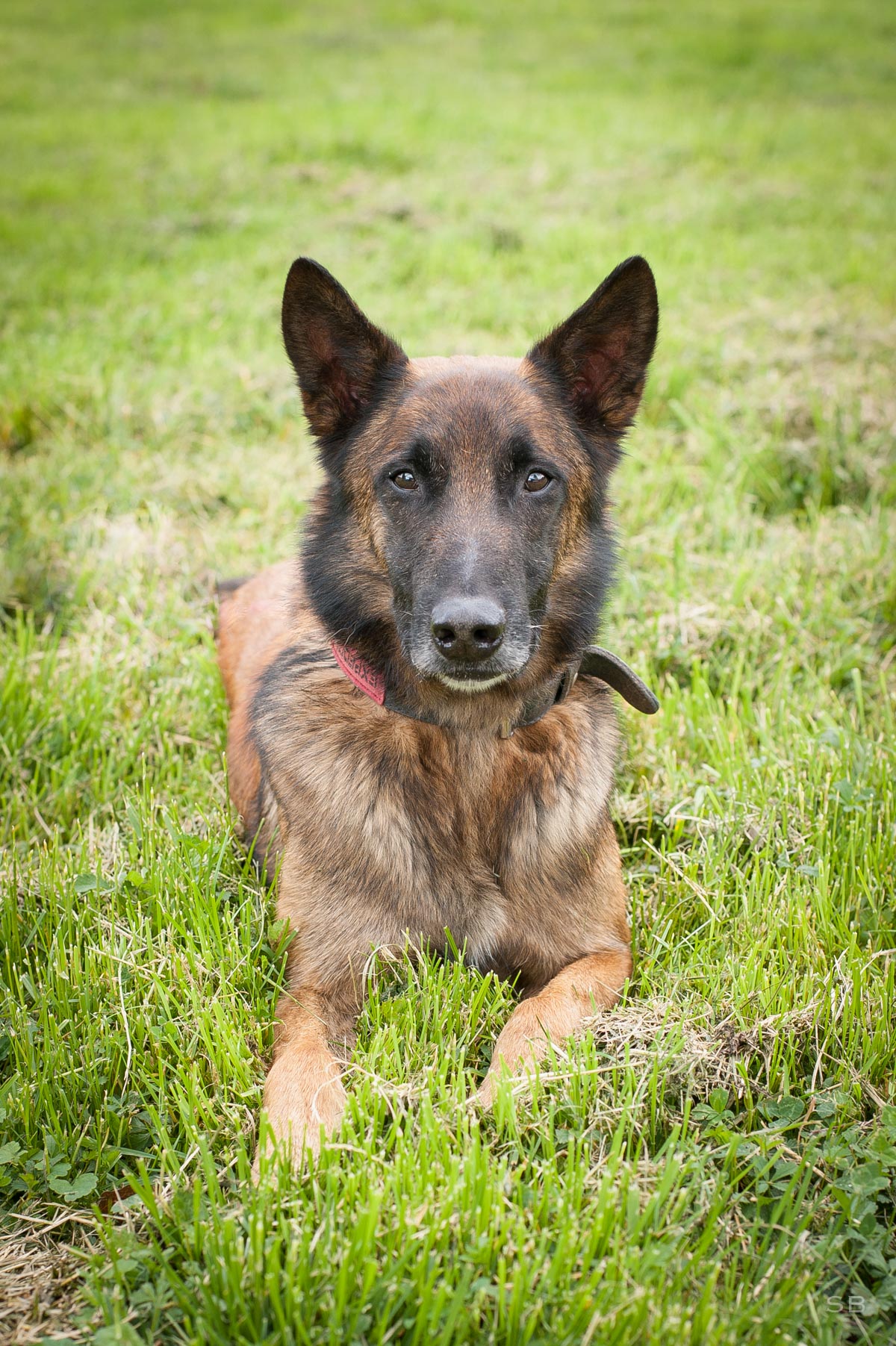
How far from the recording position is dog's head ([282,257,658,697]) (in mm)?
2641

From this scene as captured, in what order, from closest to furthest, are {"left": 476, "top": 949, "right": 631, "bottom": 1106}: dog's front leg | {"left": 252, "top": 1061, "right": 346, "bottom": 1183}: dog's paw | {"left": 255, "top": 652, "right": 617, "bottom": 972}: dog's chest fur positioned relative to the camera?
{"left": 252, "top": 1061, "right": 346, "bottom": 1183}: dog's paw < {"left": 476, "top": 949, "right": 631, "bottom": 1106}: dog's front leg < {"left": 255, "top": 652, "right": 617, "bottom": 972}: dog's chest fur

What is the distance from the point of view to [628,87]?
1521 centimetres

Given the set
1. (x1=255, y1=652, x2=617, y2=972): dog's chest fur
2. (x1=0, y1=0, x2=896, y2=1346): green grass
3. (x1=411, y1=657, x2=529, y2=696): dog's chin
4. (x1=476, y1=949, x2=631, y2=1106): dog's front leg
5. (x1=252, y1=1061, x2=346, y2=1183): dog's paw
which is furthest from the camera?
(x1=255, y1=652, x2=617, y2=972): dog's chest fur

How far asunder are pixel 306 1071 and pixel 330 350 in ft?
6.46

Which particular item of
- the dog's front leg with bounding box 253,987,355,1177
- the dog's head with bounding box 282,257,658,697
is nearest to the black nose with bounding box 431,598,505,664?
the dog's head with bounding box 282,257,658,697

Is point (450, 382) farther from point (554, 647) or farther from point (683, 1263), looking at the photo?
point (683, 1263)

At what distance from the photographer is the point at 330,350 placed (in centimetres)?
298

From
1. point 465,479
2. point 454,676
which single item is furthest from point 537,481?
point 454,676

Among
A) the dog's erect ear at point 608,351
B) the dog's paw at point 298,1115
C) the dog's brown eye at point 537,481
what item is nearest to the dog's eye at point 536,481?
the dog's brown eye at point 537,481

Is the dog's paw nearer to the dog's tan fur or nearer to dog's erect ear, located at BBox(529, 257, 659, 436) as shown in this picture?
the dog's tan fur

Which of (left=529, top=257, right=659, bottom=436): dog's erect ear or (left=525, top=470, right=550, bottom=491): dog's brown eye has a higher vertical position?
(left=529, top=257, right=659, bottom=436): dog's erect ear

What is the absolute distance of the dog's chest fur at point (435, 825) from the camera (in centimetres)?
273

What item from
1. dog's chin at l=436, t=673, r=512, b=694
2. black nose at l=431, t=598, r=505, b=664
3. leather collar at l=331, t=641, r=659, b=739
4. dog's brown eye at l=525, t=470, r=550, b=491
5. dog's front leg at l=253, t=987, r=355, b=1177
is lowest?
dog's front leg at l=253, t=987, r=355, b=1177

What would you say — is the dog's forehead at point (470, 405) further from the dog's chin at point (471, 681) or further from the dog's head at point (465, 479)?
the dog's chin at point (471, 681)
